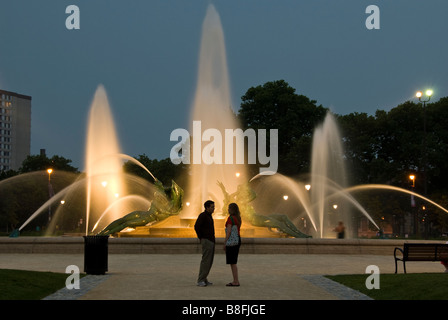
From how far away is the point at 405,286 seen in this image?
12.2 m

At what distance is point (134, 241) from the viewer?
2502 centimetres

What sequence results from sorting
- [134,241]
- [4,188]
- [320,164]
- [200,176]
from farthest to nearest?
[4,188], [320,164], [200,176], [134,241]

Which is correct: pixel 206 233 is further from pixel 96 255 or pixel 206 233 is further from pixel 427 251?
pixel 427 251

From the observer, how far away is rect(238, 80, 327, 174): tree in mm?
63219

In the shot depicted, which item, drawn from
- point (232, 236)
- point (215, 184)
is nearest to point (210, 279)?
point (232, 236)

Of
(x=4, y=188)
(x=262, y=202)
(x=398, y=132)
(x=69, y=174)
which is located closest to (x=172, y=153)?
(x=69, y=174)

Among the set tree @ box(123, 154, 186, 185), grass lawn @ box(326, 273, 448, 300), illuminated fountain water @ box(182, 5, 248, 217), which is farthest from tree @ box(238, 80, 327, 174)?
grass lawn @ box(326, 273, 448, 300)

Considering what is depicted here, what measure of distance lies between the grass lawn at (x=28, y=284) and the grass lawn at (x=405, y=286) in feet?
20.4

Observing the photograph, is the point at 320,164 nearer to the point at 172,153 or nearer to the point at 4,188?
the point at 172,153

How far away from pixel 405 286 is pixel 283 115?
54.0 meters

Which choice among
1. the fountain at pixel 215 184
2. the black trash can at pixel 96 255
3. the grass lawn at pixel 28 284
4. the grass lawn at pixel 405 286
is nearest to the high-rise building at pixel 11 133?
the fountain at pixel 215 184

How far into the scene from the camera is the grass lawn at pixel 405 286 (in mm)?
10933

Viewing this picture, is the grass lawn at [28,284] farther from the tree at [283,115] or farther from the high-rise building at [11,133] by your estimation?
the high-rise building at [11,133]
